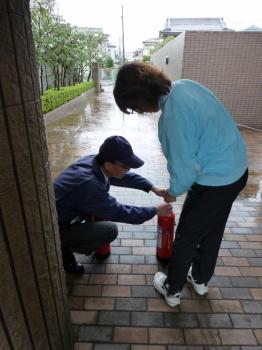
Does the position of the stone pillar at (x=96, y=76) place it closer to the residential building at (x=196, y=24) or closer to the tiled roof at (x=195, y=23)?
the residential building at (x=196, y=24)

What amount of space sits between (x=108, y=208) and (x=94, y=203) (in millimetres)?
110

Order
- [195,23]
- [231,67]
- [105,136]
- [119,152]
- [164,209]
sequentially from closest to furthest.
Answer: [119,152] < [164,209] < [105,136] < [231,67] < [195,23]

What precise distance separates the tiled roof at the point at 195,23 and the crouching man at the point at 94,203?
77.8 ft

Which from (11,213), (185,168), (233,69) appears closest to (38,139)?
(11,213)

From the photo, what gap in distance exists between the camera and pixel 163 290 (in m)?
2.35

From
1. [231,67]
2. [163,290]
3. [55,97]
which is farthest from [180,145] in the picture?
[55,97]

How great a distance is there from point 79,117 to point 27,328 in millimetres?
9759

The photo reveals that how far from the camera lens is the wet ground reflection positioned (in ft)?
17.4

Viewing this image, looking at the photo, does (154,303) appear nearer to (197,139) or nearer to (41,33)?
(197,139)

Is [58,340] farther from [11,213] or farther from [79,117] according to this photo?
[79,117]

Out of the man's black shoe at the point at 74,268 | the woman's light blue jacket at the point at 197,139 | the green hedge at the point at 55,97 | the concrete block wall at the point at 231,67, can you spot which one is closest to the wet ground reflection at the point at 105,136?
the green hedge at the point at 55,97

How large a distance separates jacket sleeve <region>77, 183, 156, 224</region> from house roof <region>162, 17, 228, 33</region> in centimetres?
2387

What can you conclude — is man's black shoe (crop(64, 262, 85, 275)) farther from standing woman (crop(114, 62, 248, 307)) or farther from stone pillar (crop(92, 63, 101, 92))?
stone pillar (crop(92, 63, 101, 92))

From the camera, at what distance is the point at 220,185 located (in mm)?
1814
